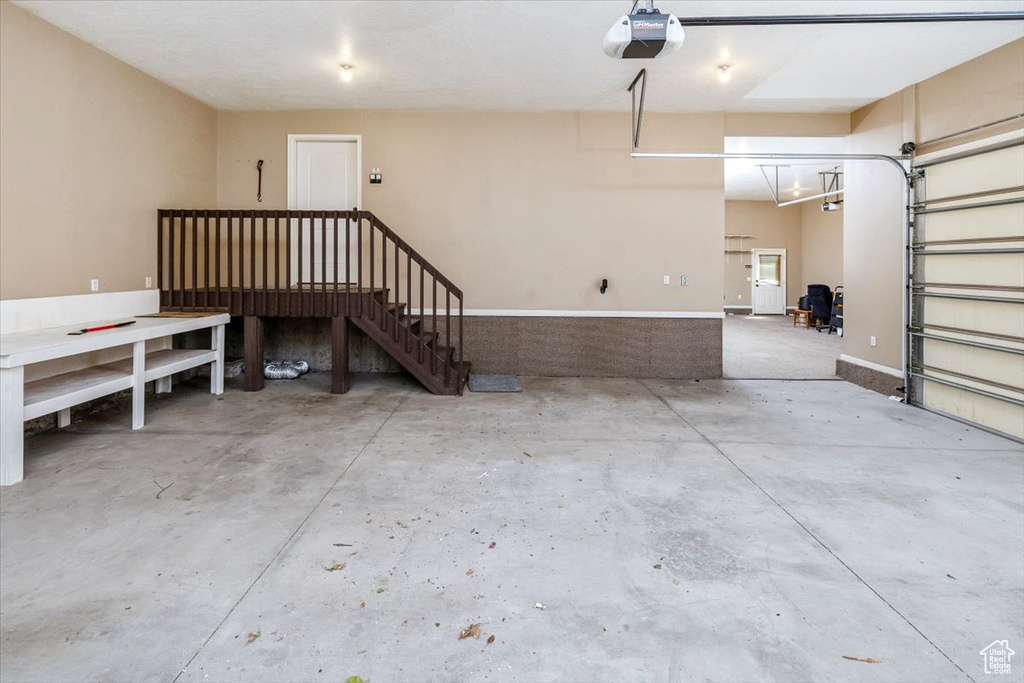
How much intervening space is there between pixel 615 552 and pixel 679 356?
4.91 m

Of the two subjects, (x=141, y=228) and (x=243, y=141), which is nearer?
(x=141, y=228)

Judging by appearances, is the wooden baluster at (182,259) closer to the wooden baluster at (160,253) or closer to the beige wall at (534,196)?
the wooden baluster at (160,253)

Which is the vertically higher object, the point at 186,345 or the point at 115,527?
the point at 186,345

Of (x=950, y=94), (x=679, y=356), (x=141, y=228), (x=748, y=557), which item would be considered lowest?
(x=748, y=557)

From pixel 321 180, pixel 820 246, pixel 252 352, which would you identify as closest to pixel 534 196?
pixel 321 180

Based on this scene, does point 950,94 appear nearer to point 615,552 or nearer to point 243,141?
point 615,552

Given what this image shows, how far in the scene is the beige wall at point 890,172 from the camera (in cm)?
471

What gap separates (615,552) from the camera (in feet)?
8.43

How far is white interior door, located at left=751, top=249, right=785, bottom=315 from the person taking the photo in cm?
1530

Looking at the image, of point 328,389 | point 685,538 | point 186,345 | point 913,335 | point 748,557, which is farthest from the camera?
point 186,345

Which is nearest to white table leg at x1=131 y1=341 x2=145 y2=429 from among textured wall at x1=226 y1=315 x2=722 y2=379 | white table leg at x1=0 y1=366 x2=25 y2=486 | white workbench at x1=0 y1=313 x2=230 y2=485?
white workbench at x1=0 y1=313 x2=230 y2=485

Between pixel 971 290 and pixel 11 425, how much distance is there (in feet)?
25.9

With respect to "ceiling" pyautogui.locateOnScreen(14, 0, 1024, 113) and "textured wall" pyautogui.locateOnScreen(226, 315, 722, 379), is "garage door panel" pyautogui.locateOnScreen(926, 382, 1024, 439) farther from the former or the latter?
"ceiling" pyautogui.locateOnScreen(14, 0, 1024, 113)

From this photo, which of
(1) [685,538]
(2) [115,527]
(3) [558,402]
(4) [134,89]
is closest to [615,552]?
(1) [685,538]
